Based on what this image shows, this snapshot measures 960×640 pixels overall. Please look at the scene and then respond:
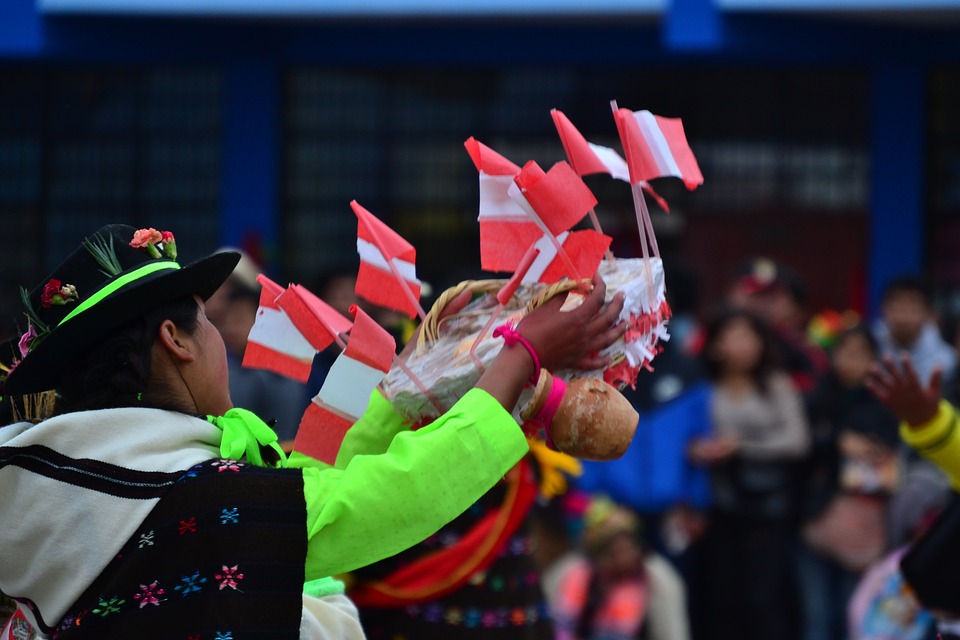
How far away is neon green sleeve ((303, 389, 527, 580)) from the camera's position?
6.70 feet

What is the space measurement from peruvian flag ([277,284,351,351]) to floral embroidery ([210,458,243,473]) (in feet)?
1.04

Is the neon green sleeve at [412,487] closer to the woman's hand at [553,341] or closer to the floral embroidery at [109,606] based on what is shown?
the woman's hand at [553,341]

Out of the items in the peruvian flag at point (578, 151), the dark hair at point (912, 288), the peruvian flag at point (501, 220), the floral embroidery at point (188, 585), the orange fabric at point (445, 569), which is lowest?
the orange fabric at point (445, 569)

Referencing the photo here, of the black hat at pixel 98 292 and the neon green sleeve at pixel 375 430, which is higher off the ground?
the black hat at pixel 98 292

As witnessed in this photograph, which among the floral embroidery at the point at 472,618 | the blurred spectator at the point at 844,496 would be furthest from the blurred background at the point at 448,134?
the floral embroidery at the point at 472,618

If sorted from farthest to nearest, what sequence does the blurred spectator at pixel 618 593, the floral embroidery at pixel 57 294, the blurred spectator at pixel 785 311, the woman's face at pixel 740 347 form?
the blurred spectator at pixel 785 311, the woman's face at pixel 740 347, the blurred spectator at pixel 618 593, the floral embroidery at pixel 57 294

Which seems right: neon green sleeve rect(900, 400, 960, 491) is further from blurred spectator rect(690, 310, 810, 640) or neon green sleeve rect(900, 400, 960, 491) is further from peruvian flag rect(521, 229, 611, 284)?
blurred spectator rect(690, 310, 810, 640)

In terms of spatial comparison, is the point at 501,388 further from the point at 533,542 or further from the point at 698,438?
the point at 698,438

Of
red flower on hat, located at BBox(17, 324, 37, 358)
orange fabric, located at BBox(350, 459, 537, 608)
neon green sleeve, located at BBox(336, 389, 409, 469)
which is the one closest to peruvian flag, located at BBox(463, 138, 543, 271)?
neon green sleeve, located at BBox(336, 389, 409, 469)

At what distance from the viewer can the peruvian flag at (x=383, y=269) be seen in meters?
2.31

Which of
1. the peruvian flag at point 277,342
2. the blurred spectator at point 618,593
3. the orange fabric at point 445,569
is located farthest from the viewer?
the blurred spectator at point 618,593

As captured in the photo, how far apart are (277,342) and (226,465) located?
36 cm

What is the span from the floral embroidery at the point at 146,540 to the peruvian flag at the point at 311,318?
466 millimetres

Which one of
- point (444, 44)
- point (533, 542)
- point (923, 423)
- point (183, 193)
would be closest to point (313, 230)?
point (183, 193)
